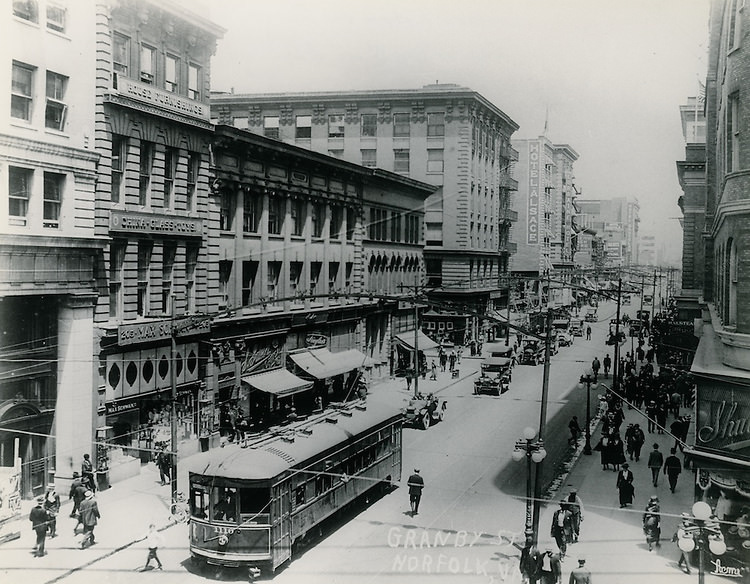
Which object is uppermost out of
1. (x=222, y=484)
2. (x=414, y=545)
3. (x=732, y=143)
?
(x=732, y=143)

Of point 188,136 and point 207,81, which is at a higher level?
point 207,81

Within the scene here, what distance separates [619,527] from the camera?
20.6 meters

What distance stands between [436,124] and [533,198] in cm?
2898

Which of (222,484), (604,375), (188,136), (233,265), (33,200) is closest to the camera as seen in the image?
(222,484)

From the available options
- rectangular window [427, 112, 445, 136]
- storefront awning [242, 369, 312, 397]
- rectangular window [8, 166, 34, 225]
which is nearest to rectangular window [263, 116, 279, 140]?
rectangular window [427, 112, 445, 136]

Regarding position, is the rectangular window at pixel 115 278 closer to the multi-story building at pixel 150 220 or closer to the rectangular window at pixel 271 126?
the multi-story building at pixel 150 220

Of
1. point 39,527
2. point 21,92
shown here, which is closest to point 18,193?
point 21,92

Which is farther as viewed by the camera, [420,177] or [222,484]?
[420,177]

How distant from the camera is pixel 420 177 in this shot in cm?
5909

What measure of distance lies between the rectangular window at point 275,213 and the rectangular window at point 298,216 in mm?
1113

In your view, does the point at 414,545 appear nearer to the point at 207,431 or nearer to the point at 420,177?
the point at 207,431

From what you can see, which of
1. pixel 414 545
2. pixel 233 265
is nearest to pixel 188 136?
pixel 233 265

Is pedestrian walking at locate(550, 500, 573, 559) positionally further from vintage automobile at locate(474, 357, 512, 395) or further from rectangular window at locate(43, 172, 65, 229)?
vintage automobile at locate(474, 357, 512, 395)

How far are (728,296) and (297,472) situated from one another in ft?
43.6
